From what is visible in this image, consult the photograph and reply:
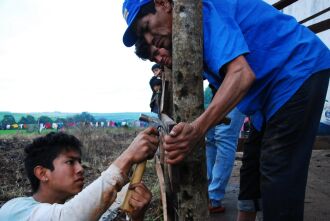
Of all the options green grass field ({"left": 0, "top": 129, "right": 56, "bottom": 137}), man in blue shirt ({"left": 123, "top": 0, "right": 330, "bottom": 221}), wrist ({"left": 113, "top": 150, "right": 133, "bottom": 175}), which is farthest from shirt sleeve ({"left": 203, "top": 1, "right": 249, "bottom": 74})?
green grass field ({"left": 0, "top": 129, "right": 56, "bottom": 137})

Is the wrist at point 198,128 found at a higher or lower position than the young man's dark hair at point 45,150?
higher

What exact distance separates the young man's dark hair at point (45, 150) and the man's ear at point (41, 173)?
0.09 ft

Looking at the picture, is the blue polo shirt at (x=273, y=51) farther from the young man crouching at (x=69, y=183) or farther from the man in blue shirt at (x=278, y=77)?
the young man crouching at (x=69, y=183)

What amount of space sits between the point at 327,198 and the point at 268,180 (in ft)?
7.88

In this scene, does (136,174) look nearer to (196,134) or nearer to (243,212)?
(196,134)

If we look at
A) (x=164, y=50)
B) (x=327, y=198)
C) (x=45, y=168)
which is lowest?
(x=327, y=198)

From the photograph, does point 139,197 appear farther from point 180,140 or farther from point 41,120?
point 41,120

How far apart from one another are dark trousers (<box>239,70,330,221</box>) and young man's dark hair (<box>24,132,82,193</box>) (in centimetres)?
132

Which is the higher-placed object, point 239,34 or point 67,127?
point 239,34

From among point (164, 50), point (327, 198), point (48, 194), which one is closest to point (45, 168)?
point (48, 194)

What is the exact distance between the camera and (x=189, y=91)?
1.54 meters

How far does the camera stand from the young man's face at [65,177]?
219 centimetres

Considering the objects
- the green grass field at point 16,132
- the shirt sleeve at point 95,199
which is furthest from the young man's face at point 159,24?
the green grass field at point 16,132

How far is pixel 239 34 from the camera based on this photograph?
1.47 m
